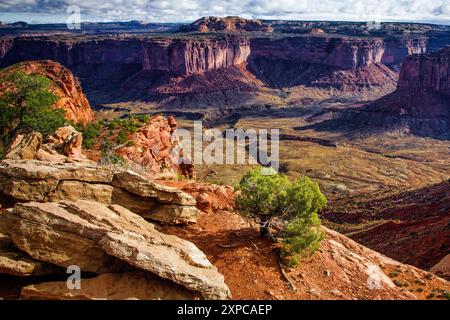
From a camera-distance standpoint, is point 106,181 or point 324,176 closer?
point 106,181

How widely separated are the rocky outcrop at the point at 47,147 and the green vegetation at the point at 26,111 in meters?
5.47

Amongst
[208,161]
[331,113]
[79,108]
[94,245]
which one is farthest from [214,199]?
[331,113]

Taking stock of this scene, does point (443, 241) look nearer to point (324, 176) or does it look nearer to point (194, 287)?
point (194, 287)

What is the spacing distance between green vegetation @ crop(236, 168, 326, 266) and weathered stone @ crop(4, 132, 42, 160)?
510 inches

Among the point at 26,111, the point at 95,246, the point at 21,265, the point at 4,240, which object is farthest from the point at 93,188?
the point at 26,111

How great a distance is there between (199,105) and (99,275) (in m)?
183

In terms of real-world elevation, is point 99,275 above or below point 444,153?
above

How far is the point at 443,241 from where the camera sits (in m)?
41.9

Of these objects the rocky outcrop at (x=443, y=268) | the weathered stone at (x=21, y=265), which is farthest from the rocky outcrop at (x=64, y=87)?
the rocky outcrop at (x=443, y=268)

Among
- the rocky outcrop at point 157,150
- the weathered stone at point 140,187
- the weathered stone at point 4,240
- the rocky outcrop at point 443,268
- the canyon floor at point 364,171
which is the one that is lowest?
the canyon floor at point 364,171

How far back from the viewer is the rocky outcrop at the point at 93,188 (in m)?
21.6

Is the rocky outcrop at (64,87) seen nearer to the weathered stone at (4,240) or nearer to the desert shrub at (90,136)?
the desert shrub at (90,136)

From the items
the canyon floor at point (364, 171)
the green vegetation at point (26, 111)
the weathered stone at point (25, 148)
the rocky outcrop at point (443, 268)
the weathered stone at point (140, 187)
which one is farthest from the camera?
the canyon floor at point (364, 171)

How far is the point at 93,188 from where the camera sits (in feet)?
74.1
